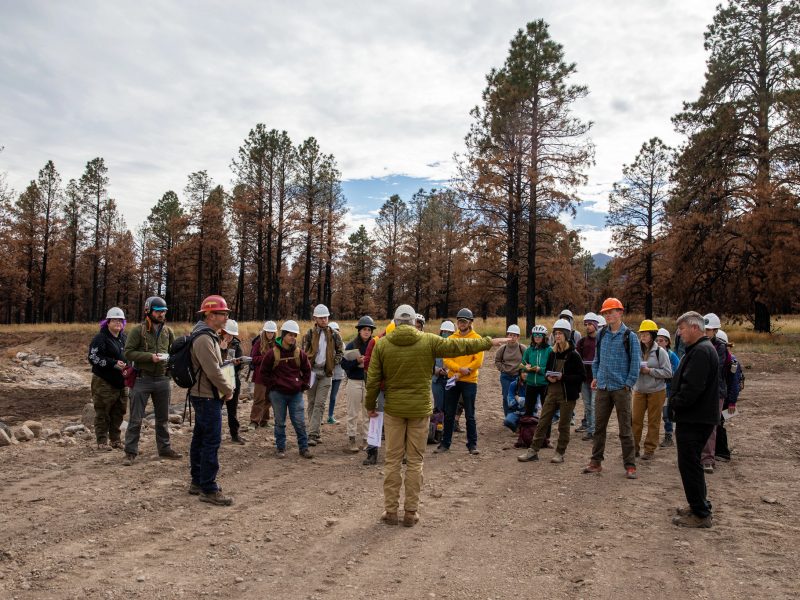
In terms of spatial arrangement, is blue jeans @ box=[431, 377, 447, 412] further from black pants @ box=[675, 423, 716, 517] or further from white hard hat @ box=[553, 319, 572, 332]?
black pants @ box=[675, 423, 716, 517]

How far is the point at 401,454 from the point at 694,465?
114 inches

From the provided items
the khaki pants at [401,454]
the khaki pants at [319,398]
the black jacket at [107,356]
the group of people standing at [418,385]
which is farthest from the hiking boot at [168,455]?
the khaki pants at [401,454]

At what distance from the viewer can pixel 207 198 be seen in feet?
139

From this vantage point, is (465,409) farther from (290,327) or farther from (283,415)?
(290,327)

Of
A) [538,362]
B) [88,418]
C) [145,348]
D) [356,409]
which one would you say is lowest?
[88,418]

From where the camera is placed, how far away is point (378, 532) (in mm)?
5020

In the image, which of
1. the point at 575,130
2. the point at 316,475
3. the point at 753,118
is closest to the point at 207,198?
the point at 575,130

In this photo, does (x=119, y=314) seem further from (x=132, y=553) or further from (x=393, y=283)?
(x=393, y=283)

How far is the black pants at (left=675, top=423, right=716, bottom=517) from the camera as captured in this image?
17.1 feet

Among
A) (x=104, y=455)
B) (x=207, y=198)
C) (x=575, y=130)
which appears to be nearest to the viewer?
(x=104, y=455)

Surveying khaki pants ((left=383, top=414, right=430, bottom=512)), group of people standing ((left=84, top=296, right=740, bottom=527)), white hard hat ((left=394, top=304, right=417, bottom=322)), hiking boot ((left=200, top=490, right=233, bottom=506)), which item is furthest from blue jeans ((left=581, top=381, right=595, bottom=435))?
hiking boot ((left=200, top=490, right=233, bottom=506))

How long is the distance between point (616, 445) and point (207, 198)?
40098mm

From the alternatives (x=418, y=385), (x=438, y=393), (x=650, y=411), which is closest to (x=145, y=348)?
(x=418, y=385)

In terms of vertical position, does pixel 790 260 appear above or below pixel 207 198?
below
